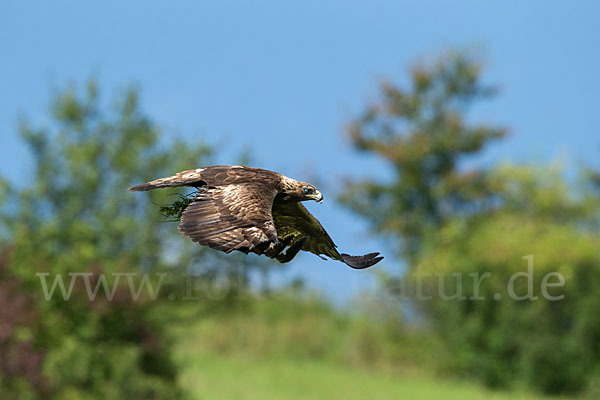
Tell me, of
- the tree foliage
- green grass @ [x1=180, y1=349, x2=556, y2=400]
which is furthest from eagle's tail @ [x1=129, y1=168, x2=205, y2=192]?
green grass @ [x1=180, y1=349, x2=556, y2=400]

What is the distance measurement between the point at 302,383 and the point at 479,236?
756 centimetres

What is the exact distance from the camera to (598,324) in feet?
69.9

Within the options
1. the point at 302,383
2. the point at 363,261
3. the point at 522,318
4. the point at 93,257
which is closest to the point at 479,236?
the point at 522,318

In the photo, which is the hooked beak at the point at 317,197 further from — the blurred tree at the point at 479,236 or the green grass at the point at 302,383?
the blurred tree at the point at 479,236

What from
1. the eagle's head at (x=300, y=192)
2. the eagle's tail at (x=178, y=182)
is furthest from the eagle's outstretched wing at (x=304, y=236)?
the eagle's tail at (x=178, y=182)

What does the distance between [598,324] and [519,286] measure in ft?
6.58

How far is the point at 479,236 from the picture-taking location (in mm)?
24406

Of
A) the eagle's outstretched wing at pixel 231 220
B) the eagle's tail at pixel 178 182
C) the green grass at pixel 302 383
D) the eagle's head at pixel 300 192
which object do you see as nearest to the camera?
the eagle's outstretched wing at pixel 231 220

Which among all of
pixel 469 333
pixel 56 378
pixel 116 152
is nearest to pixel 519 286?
pixel 469 333

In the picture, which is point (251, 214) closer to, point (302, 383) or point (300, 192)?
point (300, 192)

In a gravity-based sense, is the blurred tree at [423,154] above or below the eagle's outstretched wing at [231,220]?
above

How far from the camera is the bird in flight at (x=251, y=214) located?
3.19m

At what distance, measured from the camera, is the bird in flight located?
3191 mm

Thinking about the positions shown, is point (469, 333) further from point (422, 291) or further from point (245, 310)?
point (245, 310)
